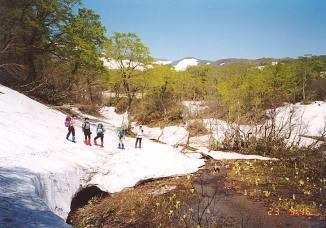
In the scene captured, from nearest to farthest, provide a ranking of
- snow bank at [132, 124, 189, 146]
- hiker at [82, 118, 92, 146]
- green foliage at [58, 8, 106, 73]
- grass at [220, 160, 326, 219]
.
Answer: grass at [220, 160, 326, 219]
hiker at [82, 118, 92, 146]
green foliage at [58, 8, 106, 73]
snow bank at [132, 124, 189, 146]

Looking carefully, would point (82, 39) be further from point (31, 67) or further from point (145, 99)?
point (145, 99)

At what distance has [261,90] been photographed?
5506 cm

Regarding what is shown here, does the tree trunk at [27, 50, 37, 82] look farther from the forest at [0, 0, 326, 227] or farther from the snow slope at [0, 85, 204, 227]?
the snow slope at [0, 85, 204, 227]

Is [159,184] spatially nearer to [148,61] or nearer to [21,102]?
[21,102]

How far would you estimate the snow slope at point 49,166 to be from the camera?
6620mm

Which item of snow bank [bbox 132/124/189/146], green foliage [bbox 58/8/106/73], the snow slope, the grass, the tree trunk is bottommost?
snow bank [bbox 132/124/189/146]

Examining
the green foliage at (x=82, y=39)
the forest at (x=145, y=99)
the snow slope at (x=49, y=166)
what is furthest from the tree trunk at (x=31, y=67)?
the snow slope at (x=49, y=166)

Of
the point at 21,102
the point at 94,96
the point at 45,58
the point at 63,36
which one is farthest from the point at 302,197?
the point at 94,96

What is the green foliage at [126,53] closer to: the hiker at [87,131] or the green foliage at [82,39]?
the green foliage at [82,39]

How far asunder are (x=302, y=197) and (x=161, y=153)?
835cm

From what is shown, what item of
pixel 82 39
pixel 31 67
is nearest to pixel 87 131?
pixel 82 39

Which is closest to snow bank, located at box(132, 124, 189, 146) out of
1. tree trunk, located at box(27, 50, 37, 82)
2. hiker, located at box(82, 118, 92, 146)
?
tree trunk, located at box(27, 50, 37, 82)

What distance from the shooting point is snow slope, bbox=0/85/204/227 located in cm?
662

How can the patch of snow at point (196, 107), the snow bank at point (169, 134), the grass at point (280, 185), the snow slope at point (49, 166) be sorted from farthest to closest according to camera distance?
the patch of snow at point (196, 107) → the snow bank at point (169, 134) → the grass at point (280, 185) → the snow slope at point (49, 166)
